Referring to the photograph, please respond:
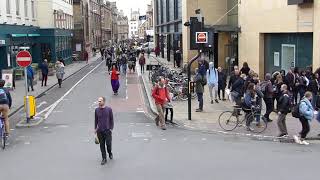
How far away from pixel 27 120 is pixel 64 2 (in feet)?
153

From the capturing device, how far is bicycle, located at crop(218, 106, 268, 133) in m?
16.0

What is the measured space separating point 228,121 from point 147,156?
4.54 m

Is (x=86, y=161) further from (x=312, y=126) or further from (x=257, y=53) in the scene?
(x=257, y=53)

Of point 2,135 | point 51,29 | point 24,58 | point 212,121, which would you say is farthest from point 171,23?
point 2,135

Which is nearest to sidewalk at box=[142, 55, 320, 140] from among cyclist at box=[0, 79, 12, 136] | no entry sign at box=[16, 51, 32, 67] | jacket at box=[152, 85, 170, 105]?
jacket at box=[152, 85, 170, 105]

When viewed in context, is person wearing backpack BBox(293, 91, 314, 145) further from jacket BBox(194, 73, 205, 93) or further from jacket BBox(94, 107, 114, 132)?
jacket BBox(194, 73, 205, 93)

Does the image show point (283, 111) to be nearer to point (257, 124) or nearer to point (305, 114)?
point (305, 114)

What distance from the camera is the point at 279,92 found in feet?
58.9

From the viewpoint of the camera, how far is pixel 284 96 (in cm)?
1470

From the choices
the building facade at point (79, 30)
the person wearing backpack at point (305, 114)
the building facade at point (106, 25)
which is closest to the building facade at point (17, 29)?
the building facade at point (79, 30)

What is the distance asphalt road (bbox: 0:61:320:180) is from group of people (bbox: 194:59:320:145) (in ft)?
2.86

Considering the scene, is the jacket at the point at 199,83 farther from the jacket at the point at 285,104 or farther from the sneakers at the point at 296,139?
the sneakers at the point at 296,139

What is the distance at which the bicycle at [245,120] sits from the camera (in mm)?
15969

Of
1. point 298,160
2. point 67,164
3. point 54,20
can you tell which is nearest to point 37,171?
point 67,164
